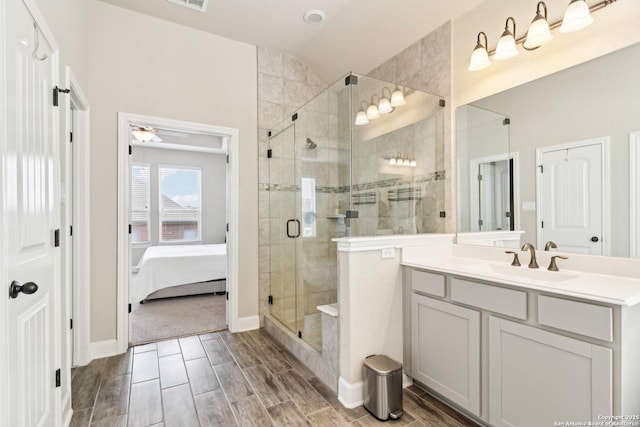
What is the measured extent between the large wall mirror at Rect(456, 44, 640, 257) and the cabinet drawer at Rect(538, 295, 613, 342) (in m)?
0.56

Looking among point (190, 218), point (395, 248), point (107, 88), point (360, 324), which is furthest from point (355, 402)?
point (190, 218)

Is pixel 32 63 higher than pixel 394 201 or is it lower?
higher

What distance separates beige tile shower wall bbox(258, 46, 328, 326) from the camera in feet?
11.2

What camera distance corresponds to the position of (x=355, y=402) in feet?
6.58

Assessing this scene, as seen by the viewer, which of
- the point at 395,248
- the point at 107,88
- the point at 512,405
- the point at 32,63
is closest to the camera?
the point at 32,63

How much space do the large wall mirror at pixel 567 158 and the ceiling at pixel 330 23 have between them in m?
0.97

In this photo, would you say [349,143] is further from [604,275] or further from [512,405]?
[512,405]

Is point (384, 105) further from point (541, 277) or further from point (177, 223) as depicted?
point (177, 223)

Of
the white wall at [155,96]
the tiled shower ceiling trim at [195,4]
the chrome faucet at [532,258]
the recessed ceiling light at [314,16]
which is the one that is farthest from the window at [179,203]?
the chrome faucet at [532,258]

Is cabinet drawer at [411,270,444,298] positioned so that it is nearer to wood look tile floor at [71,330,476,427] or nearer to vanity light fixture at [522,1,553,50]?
wood look tile floor at [71,330,476,427]

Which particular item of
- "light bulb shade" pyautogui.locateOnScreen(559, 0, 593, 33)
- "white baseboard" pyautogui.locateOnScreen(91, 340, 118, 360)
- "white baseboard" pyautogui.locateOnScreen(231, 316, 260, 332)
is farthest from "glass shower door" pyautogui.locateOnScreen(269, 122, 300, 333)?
"light bulb shade" pyautogui.locateOnScreen(559, 0, 593, 33)

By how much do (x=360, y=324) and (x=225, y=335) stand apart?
5.81 feet

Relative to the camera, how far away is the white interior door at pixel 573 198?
171 cm

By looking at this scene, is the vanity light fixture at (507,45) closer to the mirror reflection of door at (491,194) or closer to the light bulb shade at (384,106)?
the mirror reflection of door at (491,194)
